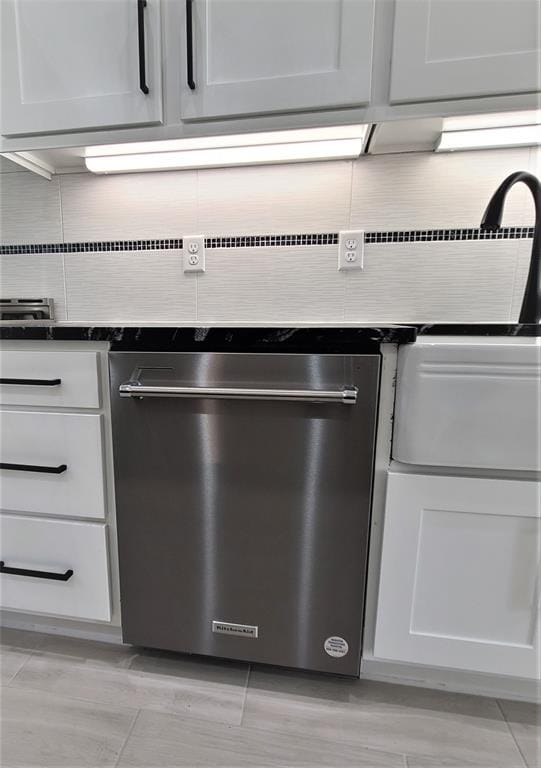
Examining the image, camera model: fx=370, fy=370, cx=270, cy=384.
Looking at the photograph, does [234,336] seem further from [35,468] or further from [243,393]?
[35,468]

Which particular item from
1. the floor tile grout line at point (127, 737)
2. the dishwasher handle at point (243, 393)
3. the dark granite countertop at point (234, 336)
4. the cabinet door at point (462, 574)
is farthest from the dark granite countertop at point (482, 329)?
the floor tile grout line at point (127, 737)

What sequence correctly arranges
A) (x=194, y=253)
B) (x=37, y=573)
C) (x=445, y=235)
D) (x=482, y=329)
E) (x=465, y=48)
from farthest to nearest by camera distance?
(x=194, y=253), (x=445, y=235), (x=482, y=329), (x=37, y=573), (x=465, y=48)

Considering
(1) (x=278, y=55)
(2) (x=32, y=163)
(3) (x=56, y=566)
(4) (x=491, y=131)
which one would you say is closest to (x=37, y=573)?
(3) (x=56, y=566)

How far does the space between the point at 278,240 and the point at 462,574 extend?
1099mm

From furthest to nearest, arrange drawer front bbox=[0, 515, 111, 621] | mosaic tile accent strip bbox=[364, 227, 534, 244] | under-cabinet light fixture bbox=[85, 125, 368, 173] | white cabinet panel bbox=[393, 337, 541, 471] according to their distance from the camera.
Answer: mosaic tile accent strip bbox=[364, 227, 534, 244] → under-cabinet light fixture bbox=[85, 125, 368, 173] → drawer front bbox=[0, 515, 111, 621] → white cabinet panel bbox=[393, 337, 541, 471]

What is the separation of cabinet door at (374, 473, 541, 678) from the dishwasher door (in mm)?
76

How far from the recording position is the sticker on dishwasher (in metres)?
0.87

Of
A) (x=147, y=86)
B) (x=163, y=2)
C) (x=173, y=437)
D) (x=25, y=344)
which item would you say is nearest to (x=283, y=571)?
(x=173, y=437)

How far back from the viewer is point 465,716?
873 millimetres

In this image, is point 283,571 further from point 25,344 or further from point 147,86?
point 147,86

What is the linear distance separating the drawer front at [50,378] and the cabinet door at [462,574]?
0.72 m

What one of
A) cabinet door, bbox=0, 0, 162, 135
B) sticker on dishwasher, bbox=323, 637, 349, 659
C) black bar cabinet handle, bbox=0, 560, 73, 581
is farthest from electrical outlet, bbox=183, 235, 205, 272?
sticker on dishwasher, bbox=323, 637, 349, 659

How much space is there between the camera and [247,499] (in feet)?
2.78

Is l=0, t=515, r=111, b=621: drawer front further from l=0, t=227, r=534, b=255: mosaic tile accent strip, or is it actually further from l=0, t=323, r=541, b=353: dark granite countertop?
l=0, t=227, r=534, b=255: mosaic tile accent strip
